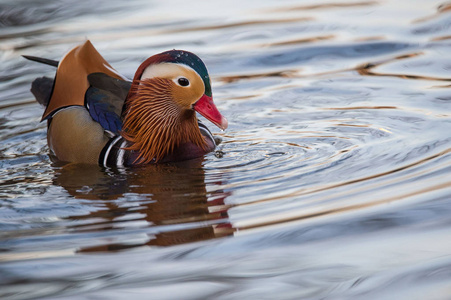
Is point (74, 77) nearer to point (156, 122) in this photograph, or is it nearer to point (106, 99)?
point (106, 99)

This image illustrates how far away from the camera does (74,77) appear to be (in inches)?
211

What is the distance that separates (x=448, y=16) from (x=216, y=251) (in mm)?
5843

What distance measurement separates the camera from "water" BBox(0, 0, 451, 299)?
296cm

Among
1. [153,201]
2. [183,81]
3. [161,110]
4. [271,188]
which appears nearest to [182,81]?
[183,81]

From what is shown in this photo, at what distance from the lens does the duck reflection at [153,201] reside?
345 centimetres

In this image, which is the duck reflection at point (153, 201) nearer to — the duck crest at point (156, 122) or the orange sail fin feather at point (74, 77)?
the duck crest at point (156, 122)

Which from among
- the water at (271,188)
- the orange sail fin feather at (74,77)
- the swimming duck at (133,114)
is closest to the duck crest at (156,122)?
the swimming duck at (133,114)

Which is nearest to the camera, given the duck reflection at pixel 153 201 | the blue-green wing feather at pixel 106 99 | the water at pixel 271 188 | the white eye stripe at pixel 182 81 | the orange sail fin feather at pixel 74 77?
the water at pixel 271 188

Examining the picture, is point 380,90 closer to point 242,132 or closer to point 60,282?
point 242,132

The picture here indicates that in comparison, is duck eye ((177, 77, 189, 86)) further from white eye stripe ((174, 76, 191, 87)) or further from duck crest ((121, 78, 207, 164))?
duck crest ((121, 78, 207, 164))

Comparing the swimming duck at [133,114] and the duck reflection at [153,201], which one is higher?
the swimming duck at [133,114]

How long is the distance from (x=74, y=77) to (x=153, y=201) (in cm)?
165

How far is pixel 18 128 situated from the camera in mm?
5949

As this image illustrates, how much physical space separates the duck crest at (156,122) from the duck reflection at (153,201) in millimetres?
187
